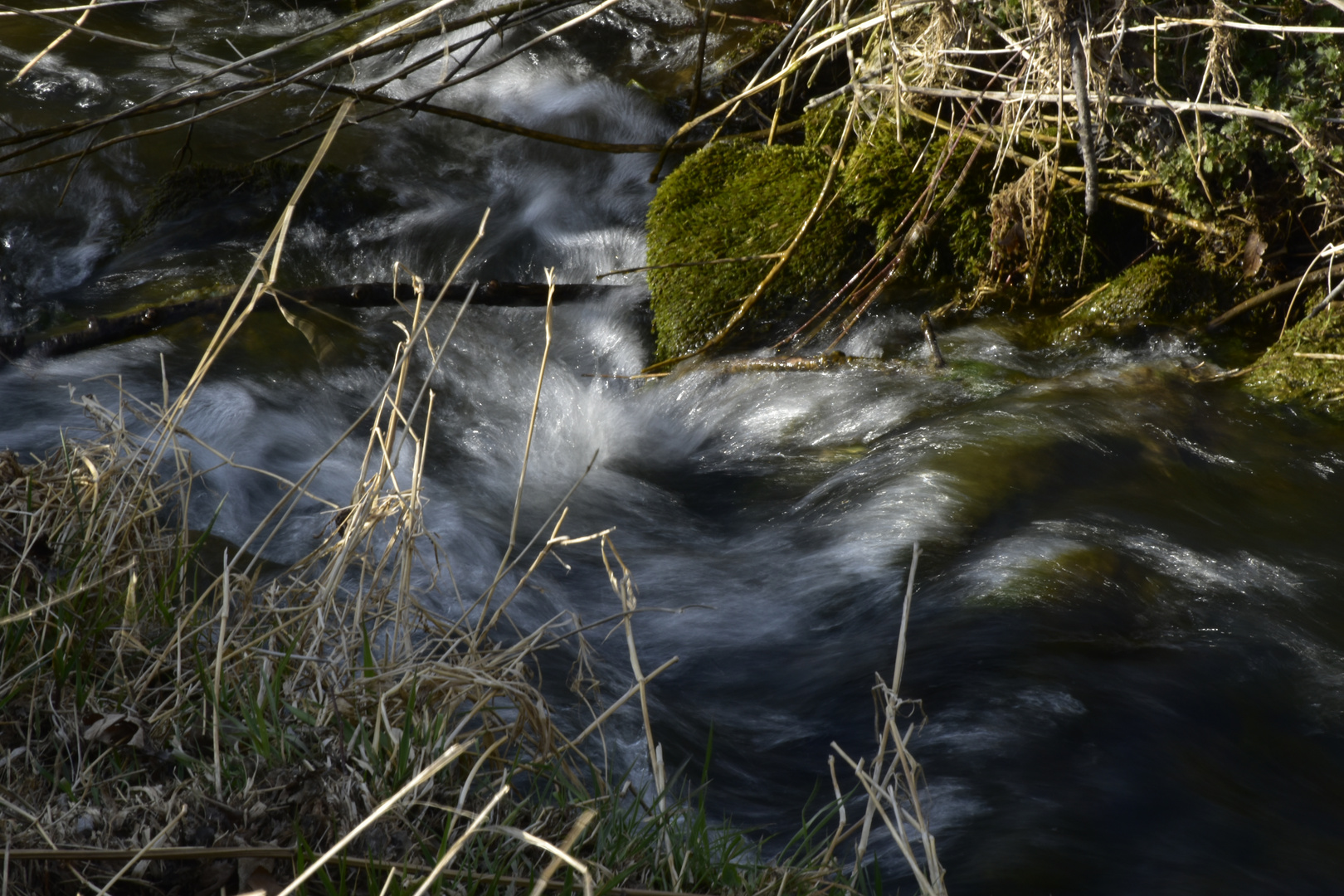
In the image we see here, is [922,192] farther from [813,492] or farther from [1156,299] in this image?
[813,492]

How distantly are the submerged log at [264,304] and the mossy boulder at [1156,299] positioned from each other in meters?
2.58

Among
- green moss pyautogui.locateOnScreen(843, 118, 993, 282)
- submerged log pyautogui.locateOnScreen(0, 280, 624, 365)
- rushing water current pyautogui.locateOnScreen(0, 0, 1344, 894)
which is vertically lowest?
rushing water current pyautogui.locateOnScreen(0, 0, 1344, 894)

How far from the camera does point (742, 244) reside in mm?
5336

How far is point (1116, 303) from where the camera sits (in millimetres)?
4914

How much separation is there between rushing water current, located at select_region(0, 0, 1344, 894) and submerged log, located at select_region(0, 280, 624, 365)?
121 millimetres

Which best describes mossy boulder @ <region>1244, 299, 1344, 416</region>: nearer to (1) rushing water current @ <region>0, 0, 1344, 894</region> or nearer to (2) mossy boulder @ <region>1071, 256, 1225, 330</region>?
(1) rushing water current @ <region>0, 0, 1344, 894</region>

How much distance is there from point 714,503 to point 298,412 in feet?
6.91

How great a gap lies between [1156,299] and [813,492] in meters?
2.07

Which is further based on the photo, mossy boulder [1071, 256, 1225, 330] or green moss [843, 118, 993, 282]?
green moss [843, 118, 993, 282]

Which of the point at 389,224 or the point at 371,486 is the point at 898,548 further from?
the point at 389,224

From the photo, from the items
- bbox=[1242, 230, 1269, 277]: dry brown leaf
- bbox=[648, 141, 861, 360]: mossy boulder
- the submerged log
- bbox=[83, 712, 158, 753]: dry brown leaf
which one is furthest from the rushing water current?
bbox=[83, 712, 158, 753]: dry brown leaf

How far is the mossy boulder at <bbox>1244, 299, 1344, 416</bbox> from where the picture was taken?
4.38 m

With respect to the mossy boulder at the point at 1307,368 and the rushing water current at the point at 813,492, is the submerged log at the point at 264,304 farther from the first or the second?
the mossy boulder at the point at 1307,368

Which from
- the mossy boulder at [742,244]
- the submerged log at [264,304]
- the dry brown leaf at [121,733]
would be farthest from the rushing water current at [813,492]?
the dry brown leaf at [121,733]
